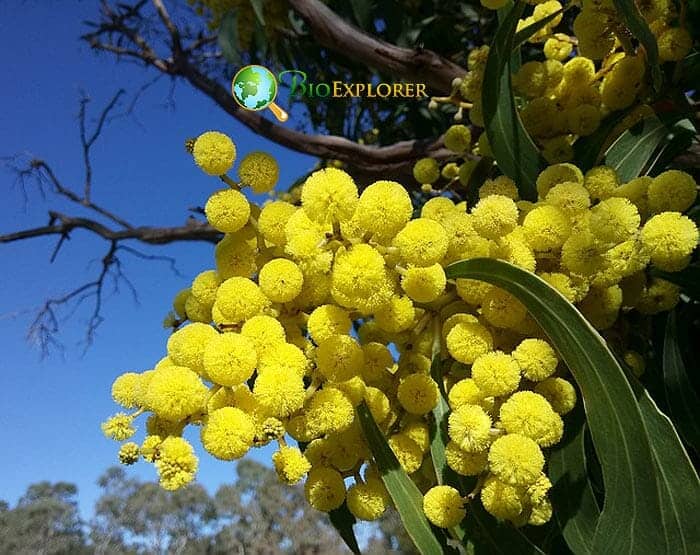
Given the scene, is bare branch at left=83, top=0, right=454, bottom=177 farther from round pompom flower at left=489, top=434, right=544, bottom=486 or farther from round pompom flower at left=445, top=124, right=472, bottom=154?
round pompom flower at left=489, top=434, right=544, bottom=486

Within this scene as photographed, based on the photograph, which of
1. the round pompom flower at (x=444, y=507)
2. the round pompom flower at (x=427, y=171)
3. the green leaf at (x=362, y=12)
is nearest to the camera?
the round pompom flower at (x=444, y=507)

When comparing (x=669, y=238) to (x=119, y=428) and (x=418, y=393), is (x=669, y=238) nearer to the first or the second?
(x=418, y=393)

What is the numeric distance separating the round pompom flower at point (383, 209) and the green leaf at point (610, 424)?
0.09 m

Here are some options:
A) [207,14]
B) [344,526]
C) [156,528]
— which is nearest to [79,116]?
[207,14]

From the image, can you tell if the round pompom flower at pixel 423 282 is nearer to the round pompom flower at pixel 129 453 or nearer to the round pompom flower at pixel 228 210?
the round pompom flower at pixel 228 210

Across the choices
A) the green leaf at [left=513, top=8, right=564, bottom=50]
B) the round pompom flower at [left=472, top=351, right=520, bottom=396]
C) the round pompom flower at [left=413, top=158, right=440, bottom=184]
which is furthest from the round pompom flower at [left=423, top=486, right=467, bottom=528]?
the round pompom flower at [left=413, top=158, right=440, bottom=184]

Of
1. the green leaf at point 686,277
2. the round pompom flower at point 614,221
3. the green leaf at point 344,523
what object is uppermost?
the round pompom flower at point 614,221

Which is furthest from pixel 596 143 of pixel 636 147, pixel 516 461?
pixel 516 461

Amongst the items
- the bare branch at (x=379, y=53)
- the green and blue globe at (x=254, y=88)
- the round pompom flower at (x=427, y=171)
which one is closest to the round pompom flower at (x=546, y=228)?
the round pompom flower at (x=427, y=171)

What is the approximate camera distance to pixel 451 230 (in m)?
0.60

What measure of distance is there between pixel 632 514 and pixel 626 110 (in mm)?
491

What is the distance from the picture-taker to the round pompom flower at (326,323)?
0.53 m

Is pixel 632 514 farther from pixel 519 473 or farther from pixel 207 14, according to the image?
pixel 207 14

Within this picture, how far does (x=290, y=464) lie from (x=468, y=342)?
0.60ft
